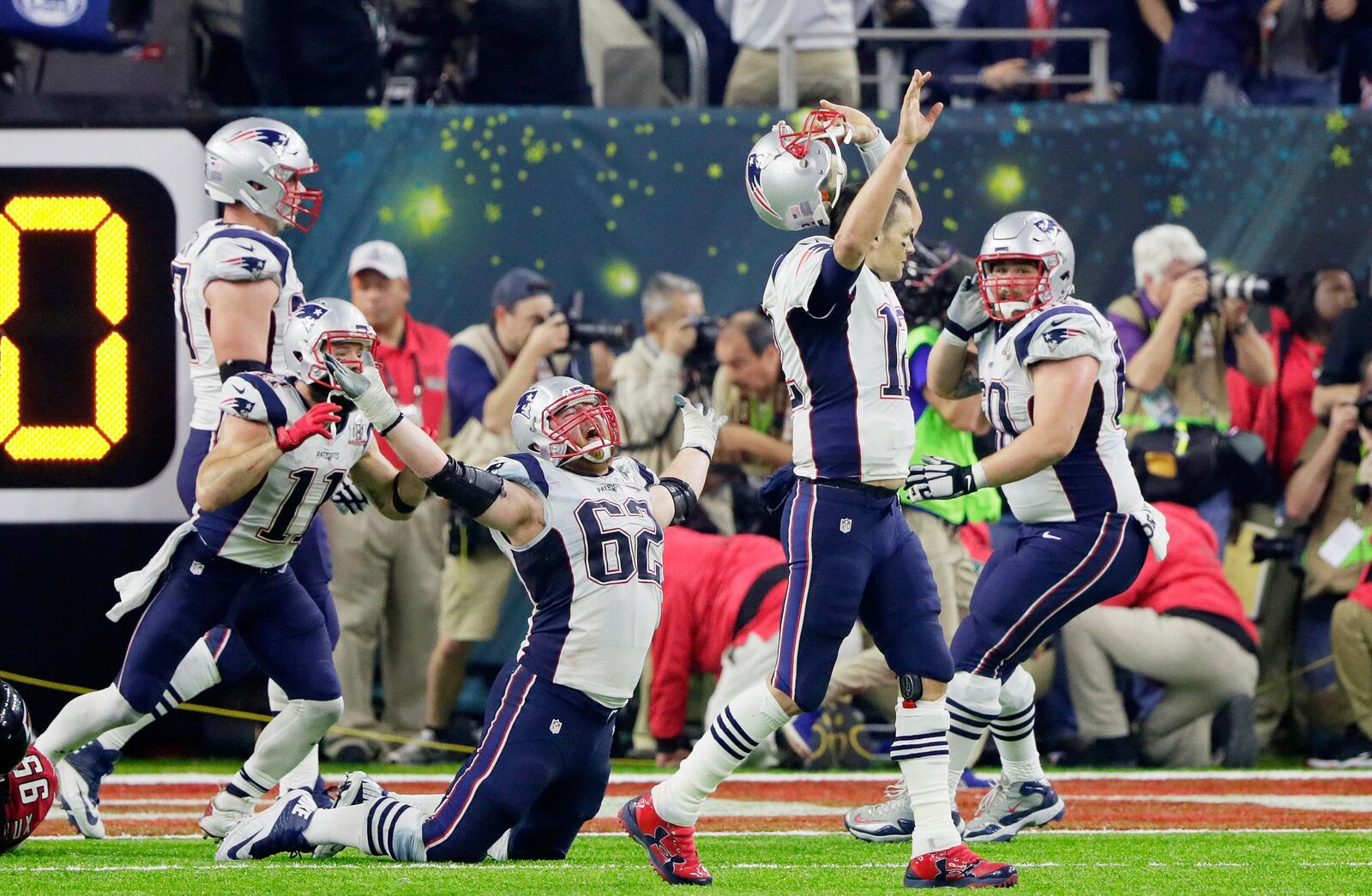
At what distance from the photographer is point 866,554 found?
5215 mm

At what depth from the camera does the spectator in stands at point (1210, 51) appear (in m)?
9.48

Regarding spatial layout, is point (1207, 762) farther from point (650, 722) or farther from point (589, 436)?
point (589, 436)

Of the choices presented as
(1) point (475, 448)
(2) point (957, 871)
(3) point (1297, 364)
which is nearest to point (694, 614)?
(1) point (475, 448)

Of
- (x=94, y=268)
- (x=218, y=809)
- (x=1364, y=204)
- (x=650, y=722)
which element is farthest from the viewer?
(x=1364, y=204)

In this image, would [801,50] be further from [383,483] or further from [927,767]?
[927,767]

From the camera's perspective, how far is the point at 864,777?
26.5ft

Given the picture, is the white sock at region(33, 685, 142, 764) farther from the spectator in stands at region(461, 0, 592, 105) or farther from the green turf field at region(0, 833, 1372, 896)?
the spectator in stands at region(461, 0, 592, 105)

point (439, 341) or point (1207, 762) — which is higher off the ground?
point (439, 341)

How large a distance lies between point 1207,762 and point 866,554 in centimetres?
380

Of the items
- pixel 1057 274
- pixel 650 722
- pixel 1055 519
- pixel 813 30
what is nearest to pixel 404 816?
pixel 1055 519

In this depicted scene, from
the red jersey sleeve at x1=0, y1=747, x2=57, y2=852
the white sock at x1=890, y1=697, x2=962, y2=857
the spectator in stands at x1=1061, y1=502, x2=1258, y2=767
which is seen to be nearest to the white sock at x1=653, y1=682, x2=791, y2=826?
the white sock at x1=890, y1=697, x2=962, y2=857

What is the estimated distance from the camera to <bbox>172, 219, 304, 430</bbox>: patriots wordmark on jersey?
593 centimetres

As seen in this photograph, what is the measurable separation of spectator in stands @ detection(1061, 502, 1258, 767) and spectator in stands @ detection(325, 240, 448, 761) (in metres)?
2.62

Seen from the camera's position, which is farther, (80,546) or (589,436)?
(80,546)
